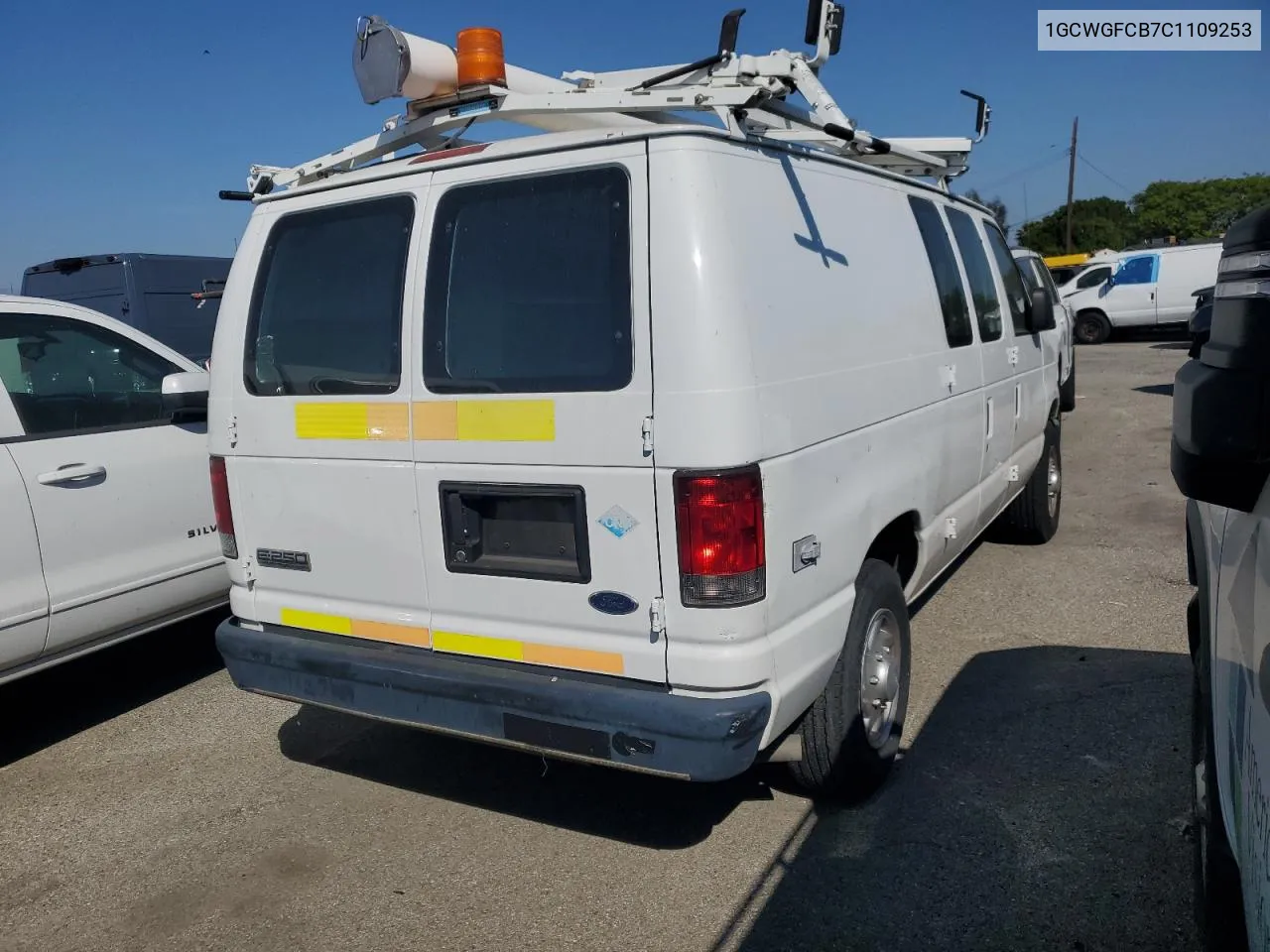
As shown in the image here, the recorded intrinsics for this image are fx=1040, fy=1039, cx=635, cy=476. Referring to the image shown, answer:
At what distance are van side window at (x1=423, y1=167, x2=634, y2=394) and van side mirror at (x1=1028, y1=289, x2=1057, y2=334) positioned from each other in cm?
338

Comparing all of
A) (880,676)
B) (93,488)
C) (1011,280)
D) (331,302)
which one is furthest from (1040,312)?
(93,488)

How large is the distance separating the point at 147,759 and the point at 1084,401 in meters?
12.4

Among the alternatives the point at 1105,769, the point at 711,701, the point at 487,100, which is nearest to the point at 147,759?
the point at 711,701

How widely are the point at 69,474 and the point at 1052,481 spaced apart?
5622 mm

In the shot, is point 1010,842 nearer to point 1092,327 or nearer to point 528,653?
point 528,653

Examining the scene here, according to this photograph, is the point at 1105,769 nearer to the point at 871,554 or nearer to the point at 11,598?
the point at 871,554

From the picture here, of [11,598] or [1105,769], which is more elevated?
[11,598]

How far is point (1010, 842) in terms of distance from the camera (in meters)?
3.32

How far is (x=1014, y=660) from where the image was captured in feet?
15.9

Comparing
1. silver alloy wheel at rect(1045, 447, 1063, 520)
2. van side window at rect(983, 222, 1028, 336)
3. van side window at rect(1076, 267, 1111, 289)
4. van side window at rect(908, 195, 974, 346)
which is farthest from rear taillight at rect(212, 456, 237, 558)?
van side window at rect(1076, 267, 1111, 289)

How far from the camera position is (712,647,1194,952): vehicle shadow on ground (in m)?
2.91

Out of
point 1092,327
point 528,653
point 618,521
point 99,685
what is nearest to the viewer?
point 618,521

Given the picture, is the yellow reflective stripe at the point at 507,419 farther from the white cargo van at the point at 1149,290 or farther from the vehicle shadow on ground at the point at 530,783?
the white cargo van at the point at 1149,290

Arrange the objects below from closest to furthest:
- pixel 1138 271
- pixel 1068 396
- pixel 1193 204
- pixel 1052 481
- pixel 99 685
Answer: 1. pixel 99 685
2. pixel 1052 481
3. pixel 1068 396
4. pixel 1138 271
5. pixel 1193 204
